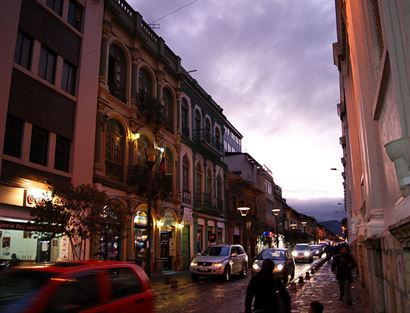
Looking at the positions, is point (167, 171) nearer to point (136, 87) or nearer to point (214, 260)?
point (136, 87)

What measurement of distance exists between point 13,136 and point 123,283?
1177 cm

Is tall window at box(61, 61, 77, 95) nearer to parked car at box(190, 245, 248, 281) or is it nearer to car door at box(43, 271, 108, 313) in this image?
parked car at box(190, 245, 248, 281)

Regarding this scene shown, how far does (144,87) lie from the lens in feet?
94.4

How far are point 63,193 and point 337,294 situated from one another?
11.2m

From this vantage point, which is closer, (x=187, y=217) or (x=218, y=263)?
(x=218, y=263)

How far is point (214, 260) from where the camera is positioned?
2394 centimetres

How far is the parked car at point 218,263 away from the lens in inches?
932

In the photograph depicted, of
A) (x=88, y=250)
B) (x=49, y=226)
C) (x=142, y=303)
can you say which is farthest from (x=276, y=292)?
(x=88, y=250)

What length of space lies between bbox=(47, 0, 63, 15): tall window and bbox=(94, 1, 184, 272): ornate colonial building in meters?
3.60

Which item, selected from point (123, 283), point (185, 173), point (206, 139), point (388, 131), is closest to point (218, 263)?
point (185, 173)

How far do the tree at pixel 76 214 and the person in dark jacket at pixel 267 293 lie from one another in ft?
33.3

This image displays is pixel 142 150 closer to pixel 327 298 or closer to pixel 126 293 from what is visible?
pixel 327 298

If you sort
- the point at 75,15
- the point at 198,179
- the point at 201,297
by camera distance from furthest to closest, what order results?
the point at 198,179 → the point at 75,15 → the point at 201,297

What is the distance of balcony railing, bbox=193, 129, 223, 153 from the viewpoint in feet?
118
